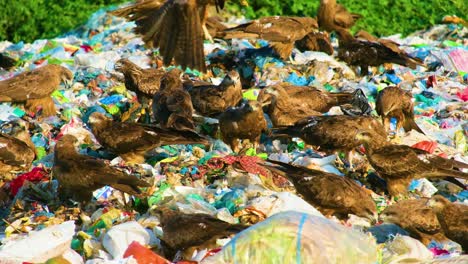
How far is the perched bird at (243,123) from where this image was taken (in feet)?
30.0

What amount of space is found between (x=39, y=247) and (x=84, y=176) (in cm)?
125

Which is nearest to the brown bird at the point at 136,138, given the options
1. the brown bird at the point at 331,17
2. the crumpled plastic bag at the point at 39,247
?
the crumpled plastic bag at the point at 39,247

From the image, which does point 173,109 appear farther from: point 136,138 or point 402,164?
point 402,164

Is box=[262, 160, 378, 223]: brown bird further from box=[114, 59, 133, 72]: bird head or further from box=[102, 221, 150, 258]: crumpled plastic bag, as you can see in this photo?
box=[114, 59, 133, 72]: bird head

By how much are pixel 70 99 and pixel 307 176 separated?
476 centimetres

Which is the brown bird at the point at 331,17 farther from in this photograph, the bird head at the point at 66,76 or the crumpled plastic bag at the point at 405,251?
the crumpled plastic bag at the point at 405,251

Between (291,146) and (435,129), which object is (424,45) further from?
(291,146)

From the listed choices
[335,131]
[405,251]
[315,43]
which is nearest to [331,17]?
[315,43]

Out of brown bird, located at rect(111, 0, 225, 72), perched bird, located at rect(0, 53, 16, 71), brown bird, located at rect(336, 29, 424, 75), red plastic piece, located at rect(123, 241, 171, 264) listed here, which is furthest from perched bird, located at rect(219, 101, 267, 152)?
perched bird, located at rect(0, 53, 16, 71)

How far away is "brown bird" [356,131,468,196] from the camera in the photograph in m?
8.16

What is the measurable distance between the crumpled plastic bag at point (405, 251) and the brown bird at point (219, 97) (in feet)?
11.7

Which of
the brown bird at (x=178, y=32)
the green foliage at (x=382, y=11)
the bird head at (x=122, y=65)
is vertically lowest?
Result: the green foliage at (x=382, y=11)

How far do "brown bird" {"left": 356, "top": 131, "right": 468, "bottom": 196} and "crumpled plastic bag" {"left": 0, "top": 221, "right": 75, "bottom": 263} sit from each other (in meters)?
3.03

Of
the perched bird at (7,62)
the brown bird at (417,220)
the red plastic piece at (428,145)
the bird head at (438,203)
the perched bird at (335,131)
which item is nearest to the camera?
the bird head at (438,203)
